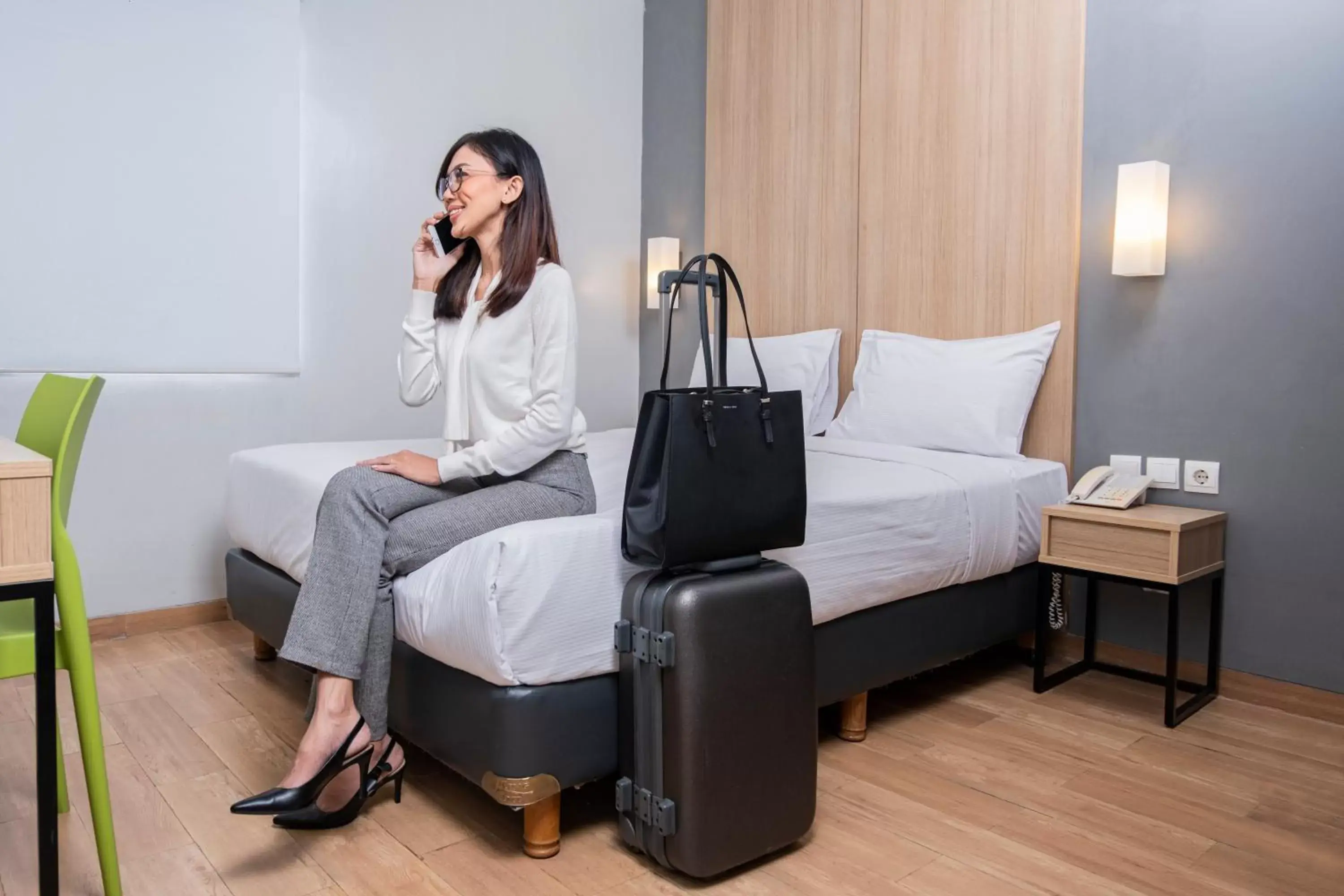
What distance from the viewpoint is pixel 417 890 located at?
1.59m

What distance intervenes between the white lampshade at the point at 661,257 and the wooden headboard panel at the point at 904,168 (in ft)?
0.57

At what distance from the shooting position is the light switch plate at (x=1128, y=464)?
2.74 metres

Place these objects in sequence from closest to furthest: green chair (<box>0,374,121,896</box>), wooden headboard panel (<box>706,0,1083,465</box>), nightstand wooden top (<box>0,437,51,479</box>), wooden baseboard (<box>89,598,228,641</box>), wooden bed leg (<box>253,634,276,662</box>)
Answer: nightstand wooden top (<box>0,437,51,479</box>) → green chair (<box>0,374,121,896</box>) → wooden bed leg (<box>253,634,276,662</box>) → wooden headboard panel (<box>706,0,1083,465</box>) → wooden baseboard (<box>89,598,228,641</box>)

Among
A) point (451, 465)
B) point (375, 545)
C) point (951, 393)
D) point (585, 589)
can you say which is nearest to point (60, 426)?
point (375, 545)

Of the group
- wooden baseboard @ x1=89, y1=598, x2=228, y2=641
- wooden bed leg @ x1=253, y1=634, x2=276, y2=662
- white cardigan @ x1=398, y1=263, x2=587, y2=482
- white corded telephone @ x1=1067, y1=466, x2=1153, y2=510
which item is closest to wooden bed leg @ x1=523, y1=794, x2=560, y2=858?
white cardigan @ x1=398, y1=263, x2=587, y2=482

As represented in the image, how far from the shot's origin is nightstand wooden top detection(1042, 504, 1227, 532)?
93.3 inches

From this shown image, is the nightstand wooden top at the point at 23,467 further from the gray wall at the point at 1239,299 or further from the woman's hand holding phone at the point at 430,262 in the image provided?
the gray wall at the point at 1239,299

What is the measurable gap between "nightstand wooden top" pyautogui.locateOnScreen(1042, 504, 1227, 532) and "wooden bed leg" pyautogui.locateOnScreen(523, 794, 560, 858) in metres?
1.56

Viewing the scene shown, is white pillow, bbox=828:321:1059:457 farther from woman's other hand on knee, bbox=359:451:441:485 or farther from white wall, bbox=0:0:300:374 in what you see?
white wall, bbox=0:0:300:374

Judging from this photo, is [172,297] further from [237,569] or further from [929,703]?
[929,703]

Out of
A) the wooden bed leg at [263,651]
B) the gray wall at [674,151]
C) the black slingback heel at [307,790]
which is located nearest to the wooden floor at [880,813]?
the black slingback heel at [307,790]

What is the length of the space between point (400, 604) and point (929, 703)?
1.43 meters

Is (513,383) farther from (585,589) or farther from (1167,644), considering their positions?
(1167,644)

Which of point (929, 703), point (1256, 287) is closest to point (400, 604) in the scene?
point (929, 703)
